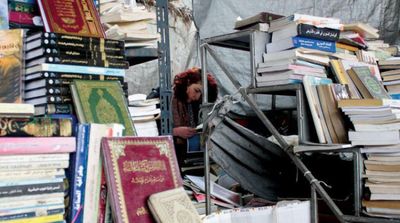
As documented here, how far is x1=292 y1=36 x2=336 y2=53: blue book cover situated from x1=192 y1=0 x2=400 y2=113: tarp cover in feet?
4.76

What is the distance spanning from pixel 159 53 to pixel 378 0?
2262mm

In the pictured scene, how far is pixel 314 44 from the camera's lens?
225 centimetres

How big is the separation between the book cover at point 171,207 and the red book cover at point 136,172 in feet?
0.10

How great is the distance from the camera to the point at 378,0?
362cm

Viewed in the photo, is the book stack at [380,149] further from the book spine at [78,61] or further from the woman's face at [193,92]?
the woman's face at [193,92]

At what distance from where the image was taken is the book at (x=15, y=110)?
1.28 meters

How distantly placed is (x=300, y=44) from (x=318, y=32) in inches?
5.2

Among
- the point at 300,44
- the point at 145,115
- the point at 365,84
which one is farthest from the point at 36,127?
the point at 365,84

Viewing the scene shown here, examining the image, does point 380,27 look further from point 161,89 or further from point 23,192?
point 23,192

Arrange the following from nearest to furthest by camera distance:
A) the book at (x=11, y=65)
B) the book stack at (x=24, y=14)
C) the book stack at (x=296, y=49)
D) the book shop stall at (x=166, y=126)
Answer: the book shop stall at (x=166, y=126), the book at (x=11, y=65), the book stack at (x=24, y=14), the book stack at (x=296, y=49)

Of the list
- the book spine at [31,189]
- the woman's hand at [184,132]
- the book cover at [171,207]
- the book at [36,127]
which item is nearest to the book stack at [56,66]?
the book at [36,127]

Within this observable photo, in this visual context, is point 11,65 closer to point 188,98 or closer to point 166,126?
point 166,126

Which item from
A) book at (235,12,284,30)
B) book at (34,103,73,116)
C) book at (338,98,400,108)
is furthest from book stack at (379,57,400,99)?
book at (34,103,73,116)

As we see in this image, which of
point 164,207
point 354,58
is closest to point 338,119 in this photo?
point 354,58
